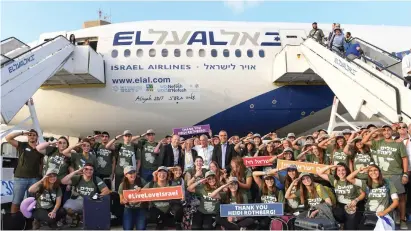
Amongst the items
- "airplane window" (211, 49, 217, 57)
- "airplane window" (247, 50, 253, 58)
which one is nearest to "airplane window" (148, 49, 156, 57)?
"airplane window" (211, 49, 217, 57)

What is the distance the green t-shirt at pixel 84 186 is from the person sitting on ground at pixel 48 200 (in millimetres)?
344

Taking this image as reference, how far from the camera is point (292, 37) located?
16.2m

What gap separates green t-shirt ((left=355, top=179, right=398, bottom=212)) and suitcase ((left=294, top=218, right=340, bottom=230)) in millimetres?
781

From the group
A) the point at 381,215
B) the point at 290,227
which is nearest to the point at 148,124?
the point at 290,227

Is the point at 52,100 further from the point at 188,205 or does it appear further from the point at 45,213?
the point at 188,205

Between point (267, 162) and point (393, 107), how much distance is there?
3501 millimetres

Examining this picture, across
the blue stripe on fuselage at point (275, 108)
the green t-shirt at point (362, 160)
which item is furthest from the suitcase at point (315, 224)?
the blue stripe on fuselage at point (275, 108)

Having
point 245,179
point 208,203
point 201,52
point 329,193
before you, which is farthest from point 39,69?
point 329,193

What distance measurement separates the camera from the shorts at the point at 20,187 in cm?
827

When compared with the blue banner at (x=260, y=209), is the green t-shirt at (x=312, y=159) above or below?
above

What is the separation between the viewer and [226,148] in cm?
983

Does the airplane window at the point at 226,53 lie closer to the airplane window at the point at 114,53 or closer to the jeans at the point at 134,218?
the airplane window at the point at 114,53

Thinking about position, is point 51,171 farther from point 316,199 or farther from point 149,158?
point 316,199

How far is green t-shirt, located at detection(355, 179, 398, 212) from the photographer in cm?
736
